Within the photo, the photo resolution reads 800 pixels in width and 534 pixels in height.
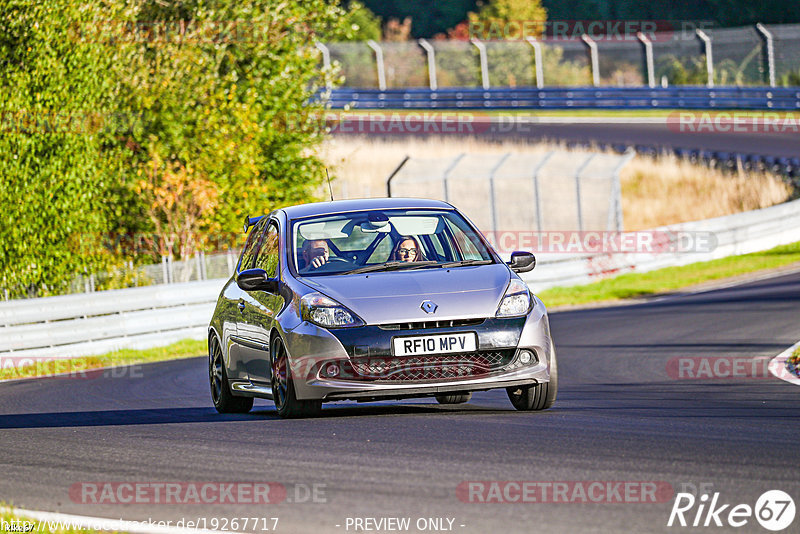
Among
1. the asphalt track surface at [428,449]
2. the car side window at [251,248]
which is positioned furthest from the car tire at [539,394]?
the car side window at [251,248]

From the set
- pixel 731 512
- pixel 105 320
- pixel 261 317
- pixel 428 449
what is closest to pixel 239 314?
pixel 261 317

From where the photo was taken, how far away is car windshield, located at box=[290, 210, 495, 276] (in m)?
9.84

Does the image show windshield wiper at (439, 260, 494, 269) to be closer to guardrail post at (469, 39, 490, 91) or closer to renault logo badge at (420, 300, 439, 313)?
renault logo badge at (420, 300, 439, 313)

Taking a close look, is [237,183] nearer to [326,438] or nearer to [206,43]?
[206,43]

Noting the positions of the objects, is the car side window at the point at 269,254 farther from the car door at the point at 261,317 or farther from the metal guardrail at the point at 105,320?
the metal guardrail at the point at 105,320

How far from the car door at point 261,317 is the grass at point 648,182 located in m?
22.8

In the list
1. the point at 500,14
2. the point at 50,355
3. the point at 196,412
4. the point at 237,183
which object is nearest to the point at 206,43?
the point at 237,183

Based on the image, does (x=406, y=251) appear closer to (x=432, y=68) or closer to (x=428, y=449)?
(x=428, y=449)

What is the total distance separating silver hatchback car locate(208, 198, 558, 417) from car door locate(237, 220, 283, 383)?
2 centimetres

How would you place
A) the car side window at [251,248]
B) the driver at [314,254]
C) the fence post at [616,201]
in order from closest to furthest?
1. the driver at [314,254]
2. the car side window at [251,248]
3. the fence post at [616,201]

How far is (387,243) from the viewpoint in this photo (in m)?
10.1

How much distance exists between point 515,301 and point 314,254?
5.38 feet

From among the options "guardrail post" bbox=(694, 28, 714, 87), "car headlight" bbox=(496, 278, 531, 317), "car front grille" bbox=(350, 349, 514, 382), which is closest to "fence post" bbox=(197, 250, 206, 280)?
"car headlight" bbox=(496, 278, 531, 317)

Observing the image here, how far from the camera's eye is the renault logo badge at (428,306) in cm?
888
